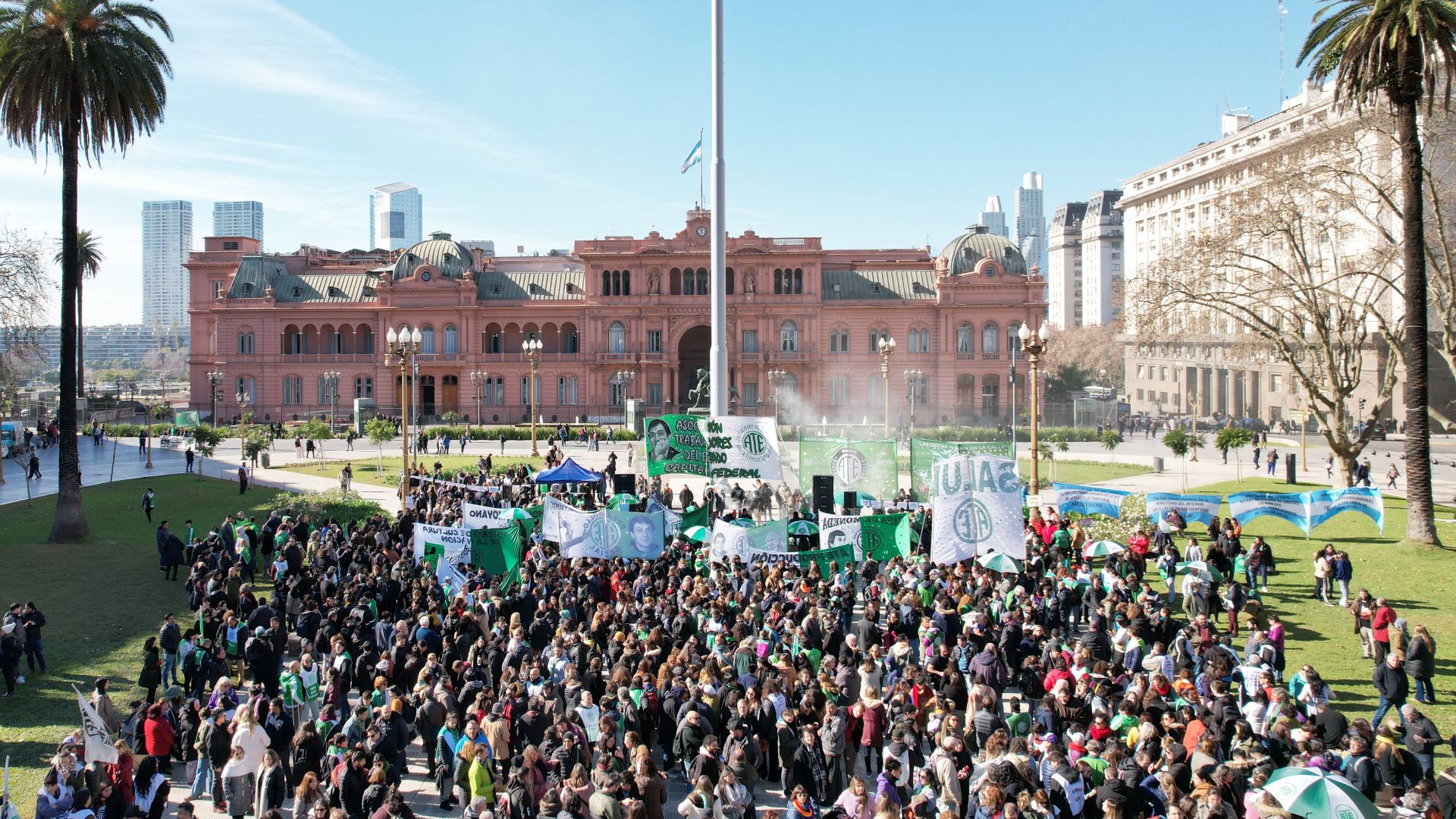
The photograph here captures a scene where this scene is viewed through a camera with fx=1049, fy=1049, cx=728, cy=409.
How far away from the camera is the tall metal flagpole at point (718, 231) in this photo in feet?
94.6

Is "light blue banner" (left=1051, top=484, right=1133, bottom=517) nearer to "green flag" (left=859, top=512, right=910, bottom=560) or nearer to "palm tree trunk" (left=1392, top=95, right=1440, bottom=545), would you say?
"green flag" (left=859, top=512, right=910, bottom=560)

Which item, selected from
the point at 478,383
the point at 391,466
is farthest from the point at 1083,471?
the point at 478,383

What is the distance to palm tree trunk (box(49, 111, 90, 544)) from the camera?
89.4ft

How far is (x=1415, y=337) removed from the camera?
23656 mm

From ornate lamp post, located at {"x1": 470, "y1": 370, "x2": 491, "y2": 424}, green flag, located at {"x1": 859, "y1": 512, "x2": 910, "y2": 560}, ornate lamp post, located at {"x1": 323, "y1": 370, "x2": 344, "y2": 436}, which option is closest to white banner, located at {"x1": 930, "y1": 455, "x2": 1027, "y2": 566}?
green flag, located at {"x1": 859, "y1": 512, "x2": 910, "y2": 560}

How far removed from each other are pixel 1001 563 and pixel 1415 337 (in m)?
12.9

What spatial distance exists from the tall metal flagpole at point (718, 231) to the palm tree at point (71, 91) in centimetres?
1498

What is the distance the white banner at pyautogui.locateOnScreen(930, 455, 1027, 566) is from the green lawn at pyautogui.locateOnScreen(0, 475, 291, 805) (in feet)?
43.6

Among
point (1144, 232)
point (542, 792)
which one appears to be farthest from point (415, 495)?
point (1144, 232)

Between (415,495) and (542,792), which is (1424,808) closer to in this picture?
(542,792)

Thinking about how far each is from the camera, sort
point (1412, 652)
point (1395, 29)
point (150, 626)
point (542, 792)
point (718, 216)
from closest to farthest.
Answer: point (542, 792)
point (1412, 652)
point (150, 626)
point (1395, 29)
point (718, 216)

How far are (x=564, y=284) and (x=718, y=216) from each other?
51.4 metres

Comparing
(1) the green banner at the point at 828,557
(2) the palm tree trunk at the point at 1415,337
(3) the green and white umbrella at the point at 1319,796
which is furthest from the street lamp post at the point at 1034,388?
(3) the green and white umbrella at the point at 1319,796

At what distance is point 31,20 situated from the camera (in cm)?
2688
